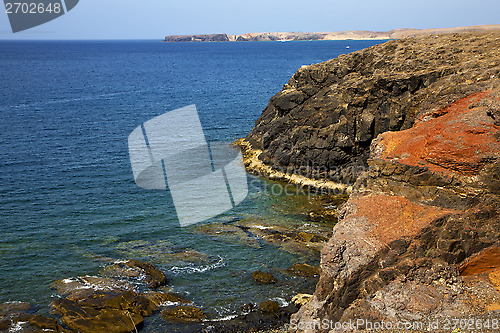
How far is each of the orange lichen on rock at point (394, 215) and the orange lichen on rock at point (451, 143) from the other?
2450 mm

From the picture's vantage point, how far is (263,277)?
30.2 meters

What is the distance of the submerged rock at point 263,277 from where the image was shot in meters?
29.9

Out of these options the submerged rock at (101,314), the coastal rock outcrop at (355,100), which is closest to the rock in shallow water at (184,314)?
the submerged rock at (101,314)

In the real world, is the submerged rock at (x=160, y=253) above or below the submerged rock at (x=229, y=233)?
above

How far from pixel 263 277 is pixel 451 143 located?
1431 cm

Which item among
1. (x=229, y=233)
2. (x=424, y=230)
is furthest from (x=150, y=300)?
(x=424, y=230)

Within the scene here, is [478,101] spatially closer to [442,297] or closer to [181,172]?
[442,297]

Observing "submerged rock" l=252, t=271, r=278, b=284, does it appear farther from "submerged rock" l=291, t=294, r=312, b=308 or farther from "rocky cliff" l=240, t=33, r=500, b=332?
"rocky cliff" l=240, t=33, r=500, b=332

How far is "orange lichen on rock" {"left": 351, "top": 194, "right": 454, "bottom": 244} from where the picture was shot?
67.2ft

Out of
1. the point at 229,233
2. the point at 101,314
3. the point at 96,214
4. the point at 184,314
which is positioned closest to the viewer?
the point at 101,314

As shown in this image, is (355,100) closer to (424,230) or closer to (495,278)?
(424,230)

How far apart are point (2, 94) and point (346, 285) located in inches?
4170

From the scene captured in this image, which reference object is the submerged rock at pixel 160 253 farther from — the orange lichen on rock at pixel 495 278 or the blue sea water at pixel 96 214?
the orange lichen on rock at pixel 495 278

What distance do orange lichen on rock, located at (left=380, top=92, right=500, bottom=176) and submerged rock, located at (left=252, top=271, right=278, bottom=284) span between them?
35.6 ft
